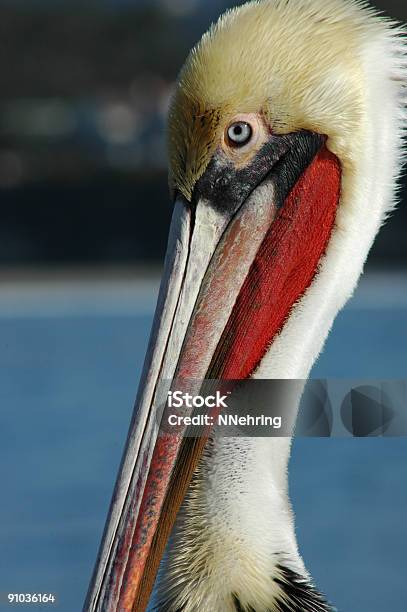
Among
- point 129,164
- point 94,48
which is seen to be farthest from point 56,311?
point 94,48

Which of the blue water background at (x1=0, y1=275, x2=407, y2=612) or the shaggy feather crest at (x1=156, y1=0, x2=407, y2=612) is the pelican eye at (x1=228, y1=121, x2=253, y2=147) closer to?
the shaggy feather crest at (x1=156, y1=0, x2=407, y2=612)

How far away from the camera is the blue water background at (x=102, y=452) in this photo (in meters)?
6.18

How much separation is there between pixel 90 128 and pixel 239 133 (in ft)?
61.9

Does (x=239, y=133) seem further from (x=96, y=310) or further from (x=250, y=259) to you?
(x=96, y=310)

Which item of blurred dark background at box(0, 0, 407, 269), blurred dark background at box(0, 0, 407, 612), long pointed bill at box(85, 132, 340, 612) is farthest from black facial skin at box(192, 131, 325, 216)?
blurred dark background at box(0, 0, 407, 269)

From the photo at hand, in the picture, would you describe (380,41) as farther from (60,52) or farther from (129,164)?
(60,52)

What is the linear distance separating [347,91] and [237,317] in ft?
1.60

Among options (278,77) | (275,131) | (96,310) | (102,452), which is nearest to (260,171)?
(275,131)

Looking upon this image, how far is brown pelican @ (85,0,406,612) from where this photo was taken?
254cm

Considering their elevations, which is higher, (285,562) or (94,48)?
(94,48)

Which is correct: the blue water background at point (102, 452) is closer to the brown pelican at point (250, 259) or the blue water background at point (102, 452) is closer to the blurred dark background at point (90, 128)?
the blurred dark background at point (90, 128)

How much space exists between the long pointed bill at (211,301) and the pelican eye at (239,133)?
45 millimetres

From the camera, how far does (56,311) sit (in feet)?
48.6

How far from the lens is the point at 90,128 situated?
21.2 meters
